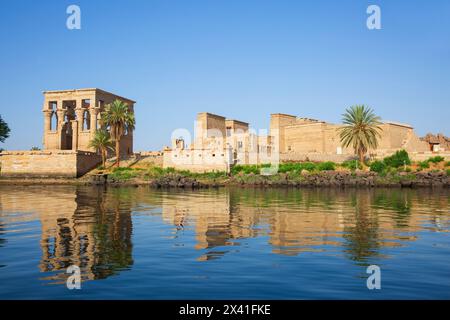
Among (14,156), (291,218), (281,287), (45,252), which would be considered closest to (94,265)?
(45,252)

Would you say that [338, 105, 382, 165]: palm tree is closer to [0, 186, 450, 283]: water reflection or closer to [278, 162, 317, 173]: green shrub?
[278, 162, 317, 173]: green shrub

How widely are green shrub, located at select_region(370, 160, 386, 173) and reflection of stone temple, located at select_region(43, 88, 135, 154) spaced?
37.2m

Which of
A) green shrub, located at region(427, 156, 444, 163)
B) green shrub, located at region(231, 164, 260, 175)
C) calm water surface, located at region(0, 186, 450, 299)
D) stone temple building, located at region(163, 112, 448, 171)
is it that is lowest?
calm water surface, located at region(0, 186, 450, 299)

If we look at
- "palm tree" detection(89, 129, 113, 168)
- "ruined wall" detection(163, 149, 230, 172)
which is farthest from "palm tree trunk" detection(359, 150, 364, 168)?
"palm tree" detection(89, 129, 113, 168)

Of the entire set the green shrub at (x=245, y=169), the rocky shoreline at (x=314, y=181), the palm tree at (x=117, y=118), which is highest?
the palm tree at (x=117, y=118)

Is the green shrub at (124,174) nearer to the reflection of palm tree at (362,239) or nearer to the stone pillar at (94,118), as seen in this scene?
the stone pillar at (94,118)

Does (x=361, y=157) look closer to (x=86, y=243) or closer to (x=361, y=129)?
(x=361, y=129)

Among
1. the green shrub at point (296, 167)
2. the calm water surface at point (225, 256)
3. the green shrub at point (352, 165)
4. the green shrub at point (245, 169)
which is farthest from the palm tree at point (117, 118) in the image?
the calm water surface at point (225, 256)

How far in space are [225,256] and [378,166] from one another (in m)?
45.0

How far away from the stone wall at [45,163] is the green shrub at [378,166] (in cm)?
3761

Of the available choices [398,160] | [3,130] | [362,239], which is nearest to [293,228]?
[362,239]

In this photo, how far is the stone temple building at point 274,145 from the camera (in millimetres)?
54031

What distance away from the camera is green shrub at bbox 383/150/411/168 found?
51.5 meters

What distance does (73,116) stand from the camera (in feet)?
220
